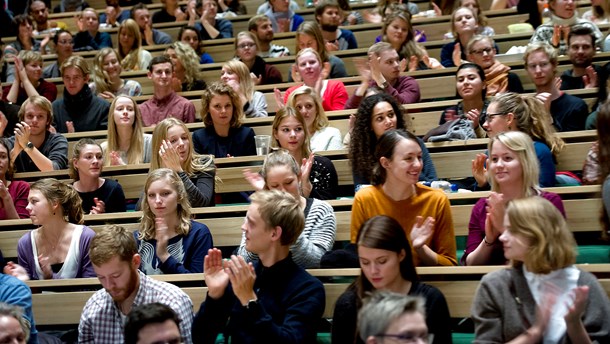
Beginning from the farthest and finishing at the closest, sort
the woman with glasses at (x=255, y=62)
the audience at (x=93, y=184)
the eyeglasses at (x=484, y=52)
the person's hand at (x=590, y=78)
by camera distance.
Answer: the woman with glasses at (x=255, y=62) → the eyeglasses at (x=484, y=52) → the person's hand at (x=590, y=78) → the audience at (x=93, y=184)

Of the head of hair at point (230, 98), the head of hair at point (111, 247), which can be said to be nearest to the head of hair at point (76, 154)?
the head of hair at point (230, 98)

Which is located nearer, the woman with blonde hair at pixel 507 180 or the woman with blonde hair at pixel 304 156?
the woman with blonde hair at pixel 507 180

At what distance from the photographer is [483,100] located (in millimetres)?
4555

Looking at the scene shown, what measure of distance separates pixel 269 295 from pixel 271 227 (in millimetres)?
209

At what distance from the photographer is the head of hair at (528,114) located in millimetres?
3770

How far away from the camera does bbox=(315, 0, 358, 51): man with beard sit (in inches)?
249

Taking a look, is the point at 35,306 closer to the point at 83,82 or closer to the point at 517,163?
the point at 517,163

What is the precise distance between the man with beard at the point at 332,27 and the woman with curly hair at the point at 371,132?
7.57ft

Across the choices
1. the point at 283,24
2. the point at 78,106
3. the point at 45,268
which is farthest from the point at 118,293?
the point at 283,24

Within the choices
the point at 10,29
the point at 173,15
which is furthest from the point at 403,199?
the point at 10,29

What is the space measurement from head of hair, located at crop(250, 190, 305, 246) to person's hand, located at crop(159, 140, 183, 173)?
3.74 feet

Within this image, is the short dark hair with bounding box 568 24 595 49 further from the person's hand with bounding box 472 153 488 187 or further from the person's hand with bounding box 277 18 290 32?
the person's hand with bounding box 277 18 290 32

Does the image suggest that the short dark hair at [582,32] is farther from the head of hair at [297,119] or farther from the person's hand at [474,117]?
the head of hair at [297,119]

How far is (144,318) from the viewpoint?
247cm
